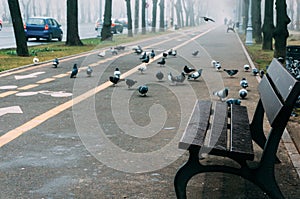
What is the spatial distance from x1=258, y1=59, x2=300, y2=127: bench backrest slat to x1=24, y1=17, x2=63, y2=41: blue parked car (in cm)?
2702

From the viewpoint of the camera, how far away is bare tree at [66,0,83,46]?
82.0ft

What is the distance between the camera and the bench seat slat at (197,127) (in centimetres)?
415

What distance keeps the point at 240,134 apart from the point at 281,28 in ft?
41.2

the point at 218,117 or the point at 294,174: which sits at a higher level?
the point at 218,117

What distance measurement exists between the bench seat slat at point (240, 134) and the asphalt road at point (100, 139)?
51cm

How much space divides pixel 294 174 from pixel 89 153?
226cm

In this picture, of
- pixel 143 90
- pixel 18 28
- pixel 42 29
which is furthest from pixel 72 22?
pixel 143 90

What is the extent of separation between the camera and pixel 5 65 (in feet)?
51.1

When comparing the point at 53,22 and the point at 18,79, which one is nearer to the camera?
the point at 18,79

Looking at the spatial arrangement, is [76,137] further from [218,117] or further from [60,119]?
[218,117]

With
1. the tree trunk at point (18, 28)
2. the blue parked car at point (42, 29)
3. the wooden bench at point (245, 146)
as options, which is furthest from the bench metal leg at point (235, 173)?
the blue parked car at point (42, 29)

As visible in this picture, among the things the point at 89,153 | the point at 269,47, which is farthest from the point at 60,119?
the point at 269,47

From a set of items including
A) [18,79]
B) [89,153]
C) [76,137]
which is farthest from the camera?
[18,79]

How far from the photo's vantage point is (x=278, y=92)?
16.1 feet
